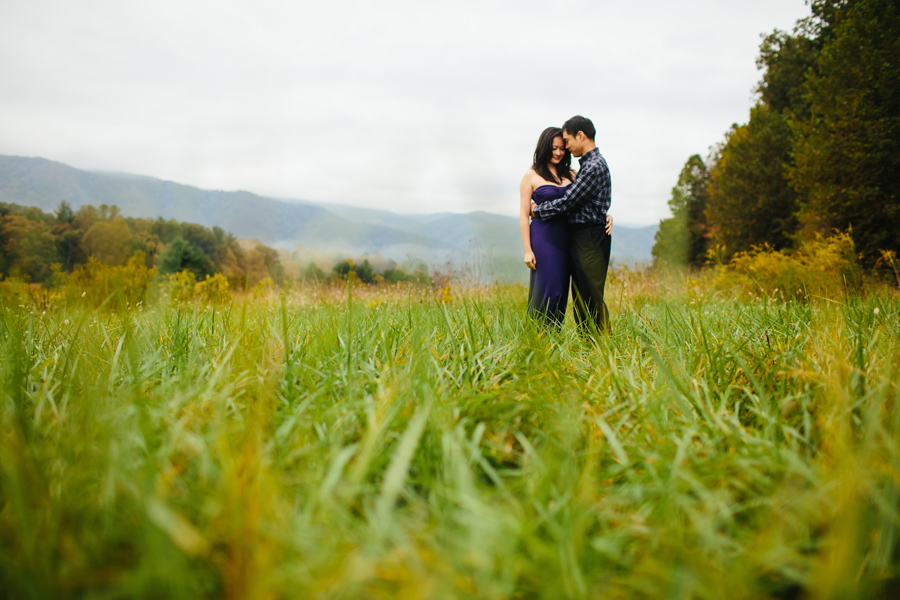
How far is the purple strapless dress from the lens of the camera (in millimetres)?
3768

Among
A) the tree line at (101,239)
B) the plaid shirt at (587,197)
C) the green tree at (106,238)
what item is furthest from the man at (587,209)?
the green tree at (106,238)

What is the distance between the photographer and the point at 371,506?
96 cm

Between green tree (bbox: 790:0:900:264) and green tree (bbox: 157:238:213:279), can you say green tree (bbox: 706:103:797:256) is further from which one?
green tree (bbox: 157:238:213:279)

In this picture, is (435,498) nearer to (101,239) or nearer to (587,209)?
(587,209)

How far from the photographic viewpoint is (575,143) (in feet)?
12.0

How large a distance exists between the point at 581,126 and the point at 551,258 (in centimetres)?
116

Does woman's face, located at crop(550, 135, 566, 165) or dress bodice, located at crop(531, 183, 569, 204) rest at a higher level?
woman's face, located at crop(550, 135, 566, 165)

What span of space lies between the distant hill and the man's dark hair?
2.31 metres

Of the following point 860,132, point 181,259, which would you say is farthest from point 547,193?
point 181,259

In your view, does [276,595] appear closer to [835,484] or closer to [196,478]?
[196,478]

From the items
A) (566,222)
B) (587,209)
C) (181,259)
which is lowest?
(181,259)

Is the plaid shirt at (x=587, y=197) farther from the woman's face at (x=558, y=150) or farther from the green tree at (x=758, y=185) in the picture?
the green tree at (x=758, y=185)

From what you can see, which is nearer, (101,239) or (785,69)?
(785,69)

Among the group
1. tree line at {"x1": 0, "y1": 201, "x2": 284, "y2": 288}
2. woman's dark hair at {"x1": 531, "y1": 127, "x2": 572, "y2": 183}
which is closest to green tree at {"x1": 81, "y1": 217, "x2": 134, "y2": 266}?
tree line at {"x1": 0, "y1": 201, "x2": 284, "y2": 288}
